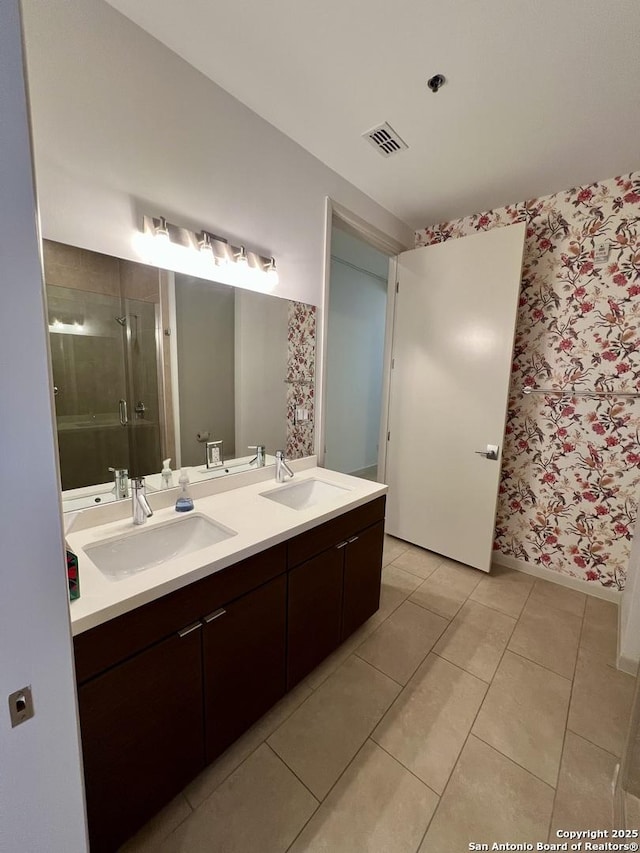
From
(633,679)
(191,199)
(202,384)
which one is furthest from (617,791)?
(191,199)

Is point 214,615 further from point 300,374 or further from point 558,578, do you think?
point 558,578

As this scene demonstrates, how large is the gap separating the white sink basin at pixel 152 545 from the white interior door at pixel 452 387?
5.87 feet

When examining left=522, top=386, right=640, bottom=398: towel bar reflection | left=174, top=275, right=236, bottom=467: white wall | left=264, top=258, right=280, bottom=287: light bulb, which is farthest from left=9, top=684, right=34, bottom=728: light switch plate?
left=522, top=386, right=640, bottom=398: towel bar reflection

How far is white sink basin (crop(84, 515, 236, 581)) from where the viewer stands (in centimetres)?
112

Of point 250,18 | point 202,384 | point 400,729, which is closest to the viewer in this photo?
point 250,18

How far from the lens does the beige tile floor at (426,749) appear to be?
1044 millimetres


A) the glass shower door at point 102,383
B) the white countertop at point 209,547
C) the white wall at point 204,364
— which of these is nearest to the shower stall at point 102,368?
the glass shower door at point 102,383

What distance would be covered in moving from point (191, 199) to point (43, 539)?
1388 millimetres

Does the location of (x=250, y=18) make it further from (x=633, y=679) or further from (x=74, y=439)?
(x=633, y=679)

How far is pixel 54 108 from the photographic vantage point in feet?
3.35

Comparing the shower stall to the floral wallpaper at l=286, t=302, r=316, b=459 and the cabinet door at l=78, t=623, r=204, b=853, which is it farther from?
the floral wallpaper at l=286, t=302, r=316, b=459

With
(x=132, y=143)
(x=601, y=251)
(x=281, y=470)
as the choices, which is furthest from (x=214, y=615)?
(x=601, y=251)

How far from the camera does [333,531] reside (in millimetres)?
1459

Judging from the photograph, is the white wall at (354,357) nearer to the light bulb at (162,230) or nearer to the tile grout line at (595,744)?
the light bulb at (162,230)
